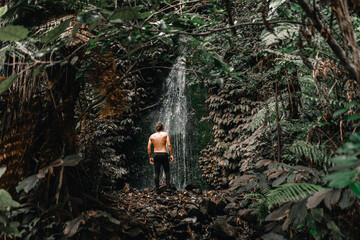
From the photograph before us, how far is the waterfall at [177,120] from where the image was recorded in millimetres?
8867

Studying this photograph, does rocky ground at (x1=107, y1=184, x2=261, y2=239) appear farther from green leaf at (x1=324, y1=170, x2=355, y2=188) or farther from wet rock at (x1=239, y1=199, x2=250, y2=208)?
green leaf at (x1=324, y1=170, x2=355, y2=188)

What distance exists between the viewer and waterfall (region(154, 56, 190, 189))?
29.1ft

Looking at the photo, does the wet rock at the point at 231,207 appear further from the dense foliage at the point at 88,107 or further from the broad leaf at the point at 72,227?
the broad leaf at the point at 72,227

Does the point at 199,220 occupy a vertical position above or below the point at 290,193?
below

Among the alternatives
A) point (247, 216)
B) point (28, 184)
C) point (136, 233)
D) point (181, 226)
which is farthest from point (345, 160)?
point (181, 226)

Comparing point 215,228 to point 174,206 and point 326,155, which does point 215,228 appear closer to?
point 174,206

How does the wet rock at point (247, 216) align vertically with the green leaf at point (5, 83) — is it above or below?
below

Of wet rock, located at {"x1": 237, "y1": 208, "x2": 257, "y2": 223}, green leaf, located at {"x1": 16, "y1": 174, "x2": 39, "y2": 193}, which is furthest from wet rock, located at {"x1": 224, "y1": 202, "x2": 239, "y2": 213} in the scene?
green leaf, located at {"x1": 16, "y1": 174, "x2": 39, "y2": 193}

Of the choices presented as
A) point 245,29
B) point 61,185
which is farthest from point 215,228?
point 245,29

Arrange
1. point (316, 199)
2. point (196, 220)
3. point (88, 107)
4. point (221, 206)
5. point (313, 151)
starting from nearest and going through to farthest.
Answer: point (316, 199) → point (88, 107) → point (313, 151) → point (196, 220) → point (221, 206)

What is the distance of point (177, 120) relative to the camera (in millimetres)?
9852

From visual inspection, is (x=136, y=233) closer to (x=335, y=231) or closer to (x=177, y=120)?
(x=335, y=231)

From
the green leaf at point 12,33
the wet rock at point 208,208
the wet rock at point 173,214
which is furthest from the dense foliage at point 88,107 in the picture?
the wet rock at point 208,208

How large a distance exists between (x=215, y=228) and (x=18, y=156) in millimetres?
2663
